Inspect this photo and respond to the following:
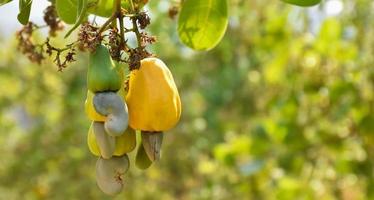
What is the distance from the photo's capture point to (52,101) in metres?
4.25

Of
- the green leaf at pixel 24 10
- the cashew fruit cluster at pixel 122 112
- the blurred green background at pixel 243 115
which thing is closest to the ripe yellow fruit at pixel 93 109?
the cashew fruit cluster at pixel 122 112

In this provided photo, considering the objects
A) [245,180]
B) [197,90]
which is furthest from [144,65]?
[197,90]

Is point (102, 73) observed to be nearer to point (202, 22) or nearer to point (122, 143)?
point (122, 143)

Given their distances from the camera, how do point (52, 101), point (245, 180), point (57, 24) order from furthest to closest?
point (52, 101), point (245, 180), point (57, 24)

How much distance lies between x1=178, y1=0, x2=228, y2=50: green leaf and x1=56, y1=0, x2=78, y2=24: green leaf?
145 millimetres

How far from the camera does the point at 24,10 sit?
81cm

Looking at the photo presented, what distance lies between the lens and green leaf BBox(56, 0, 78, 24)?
865 mm

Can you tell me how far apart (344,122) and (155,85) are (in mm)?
1699

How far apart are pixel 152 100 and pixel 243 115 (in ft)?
10.1

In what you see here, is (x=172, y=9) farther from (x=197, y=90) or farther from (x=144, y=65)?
(x=197, y=90)

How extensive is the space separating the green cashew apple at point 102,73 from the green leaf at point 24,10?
9 centimetres

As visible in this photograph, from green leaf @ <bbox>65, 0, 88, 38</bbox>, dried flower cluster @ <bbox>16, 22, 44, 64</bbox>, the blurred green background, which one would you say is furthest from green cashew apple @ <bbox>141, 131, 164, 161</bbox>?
the blurred green background

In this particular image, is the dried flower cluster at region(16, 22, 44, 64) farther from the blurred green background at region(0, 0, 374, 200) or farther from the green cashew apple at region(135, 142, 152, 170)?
the blurred green background at region(0, 0, 374, 200)

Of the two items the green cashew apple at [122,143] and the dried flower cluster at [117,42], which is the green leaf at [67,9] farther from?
the green cashew apple at [122,143]
